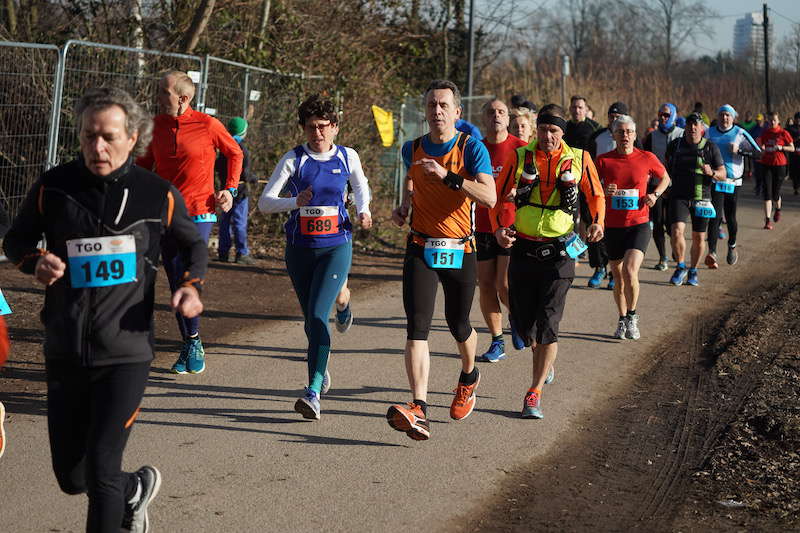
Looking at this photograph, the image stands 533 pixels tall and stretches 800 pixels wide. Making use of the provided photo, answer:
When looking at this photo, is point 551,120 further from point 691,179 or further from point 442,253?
point 691,179

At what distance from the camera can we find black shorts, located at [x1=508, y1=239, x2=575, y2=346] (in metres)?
6.84

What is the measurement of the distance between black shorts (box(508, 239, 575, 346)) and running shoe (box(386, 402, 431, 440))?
3.74 ft

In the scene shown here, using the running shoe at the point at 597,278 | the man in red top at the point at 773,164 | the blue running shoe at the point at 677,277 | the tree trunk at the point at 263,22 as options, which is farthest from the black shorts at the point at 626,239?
the man in red top at the point at 773,164

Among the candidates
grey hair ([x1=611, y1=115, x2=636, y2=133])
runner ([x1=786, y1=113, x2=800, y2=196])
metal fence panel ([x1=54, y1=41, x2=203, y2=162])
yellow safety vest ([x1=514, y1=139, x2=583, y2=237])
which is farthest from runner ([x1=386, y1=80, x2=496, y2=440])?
runner ([x1=786, y1=113, x2=800, y2=196])

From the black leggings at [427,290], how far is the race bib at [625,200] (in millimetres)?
3603

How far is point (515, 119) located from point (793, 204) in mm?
17028

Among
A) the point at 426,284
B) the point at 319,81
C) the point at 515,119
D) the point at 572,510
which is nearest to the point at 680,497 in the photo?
the point at 572,510

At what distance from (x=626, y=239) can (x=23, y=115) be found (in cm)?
684

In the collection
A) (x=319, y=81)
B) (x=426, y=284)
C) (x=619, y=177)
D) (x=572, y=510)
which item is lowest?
(x=572, y=510)

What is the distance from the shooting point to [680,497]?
544 centimetres

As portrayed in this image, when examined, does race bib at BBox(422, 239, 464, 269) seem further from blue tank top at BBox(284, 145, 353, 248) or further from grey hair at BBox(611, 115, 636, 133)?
grey hair at BBox(611, 115, 636, 133)

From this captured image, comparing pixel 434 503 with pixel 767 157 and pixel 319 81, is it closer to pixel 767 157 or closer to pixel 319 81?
pixel 319 81

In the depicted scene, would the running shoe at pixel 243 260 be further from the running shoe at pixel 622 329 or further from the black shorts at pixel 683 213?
the running shoe at pixel 622 329

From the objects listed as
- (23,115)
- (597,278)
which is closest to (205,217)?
(23,115)
